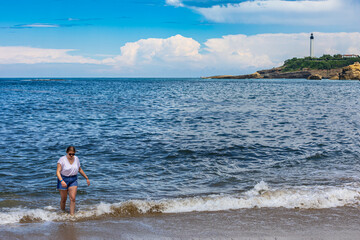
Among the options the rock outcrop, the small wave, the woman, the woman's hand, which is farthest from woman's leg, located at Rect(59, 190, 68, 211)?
the rock outcrop

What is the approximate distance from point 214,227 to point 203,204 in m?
1.48

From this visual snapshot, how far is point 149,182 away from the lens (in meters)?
11.0

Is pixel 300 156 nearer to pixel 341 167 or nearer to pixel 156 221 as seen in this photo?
pixel 341 167

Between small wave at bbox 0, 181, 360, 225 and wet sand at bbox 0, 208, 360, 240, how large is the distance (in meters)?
0.31

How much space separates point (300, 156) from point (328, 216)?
6.63 metres

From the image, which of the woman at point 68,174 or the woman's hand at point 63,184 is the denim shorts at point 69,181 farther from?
the woman's hand at point 63,184

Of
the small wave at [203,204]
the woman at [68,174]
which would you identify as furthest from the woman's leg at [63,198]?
the small wave at [203,204]

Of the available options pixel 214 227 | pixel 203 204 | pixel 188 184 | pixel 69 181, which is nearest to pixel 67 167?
pixel 69 181

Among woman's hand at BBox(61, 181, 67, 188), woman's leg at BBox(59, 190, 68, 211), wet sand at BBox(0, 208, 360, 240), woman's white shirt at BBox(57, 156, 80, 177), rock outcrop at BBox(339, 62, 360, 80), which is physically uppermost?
rock outcrop at BBox(339, 62, 360, 80)

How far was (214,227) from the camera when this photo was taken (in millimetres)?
7336

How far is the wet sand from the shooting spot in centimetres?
691

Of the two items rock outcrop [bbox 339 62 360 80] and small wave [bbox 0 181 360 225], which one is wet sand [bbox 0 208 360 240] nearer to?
small wave [bbox 0 181 360 225]

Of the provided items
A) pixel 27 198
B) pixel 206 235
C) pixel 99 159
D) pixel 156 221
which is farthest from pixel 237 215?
pixel 99 159

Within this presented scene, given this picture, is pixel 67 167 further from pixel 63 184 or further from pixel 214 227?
pixel 214 227
